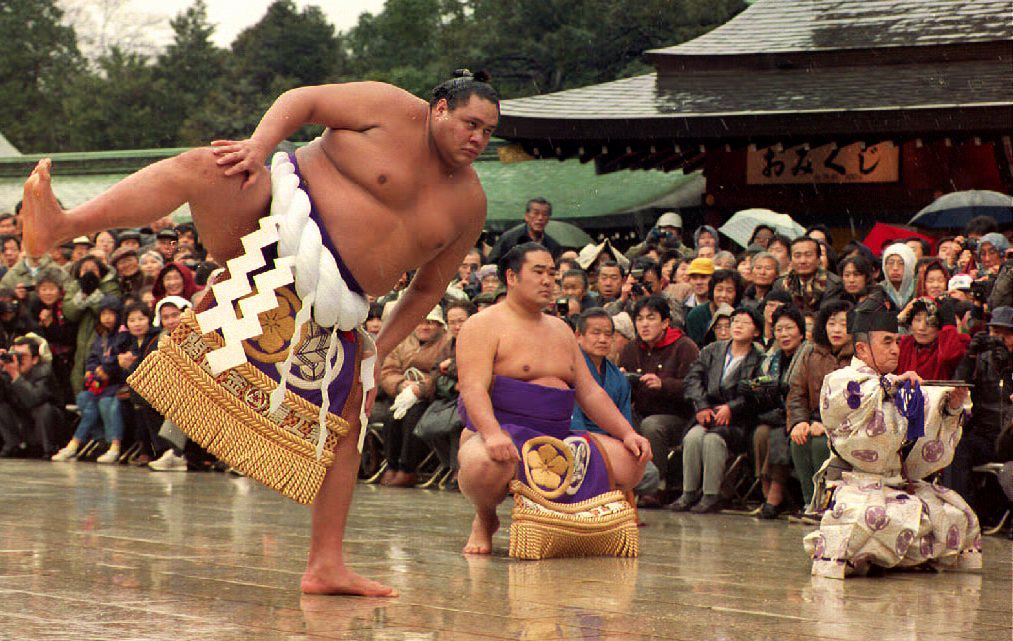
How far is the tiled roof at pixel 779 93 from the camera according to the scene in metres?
10.9

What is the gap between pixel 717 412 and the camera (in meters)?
6.76

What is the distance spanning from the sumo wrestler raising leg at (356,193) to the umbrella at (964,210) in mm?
6635

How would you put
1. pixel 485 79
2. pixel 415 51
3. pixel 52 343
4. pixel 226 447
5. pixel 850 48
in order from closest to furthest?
pixel 226 447 → pixel 485 79 → pixel 52 343 → pixel 850 48 → pixel 415 51

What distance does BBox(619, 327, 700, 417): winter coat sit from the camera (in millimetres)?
7078

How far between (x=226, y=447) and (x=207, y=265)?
5.12 metres

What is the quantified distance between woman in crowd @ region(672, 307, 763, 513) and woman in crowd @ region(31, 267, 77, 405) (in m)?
4.30

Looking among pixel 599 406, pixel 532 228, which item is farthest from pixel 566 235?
pixel 599 406

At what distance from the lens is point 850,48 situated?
471 inches

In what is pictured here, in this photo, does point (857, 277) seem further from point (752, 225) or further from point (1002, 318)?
point (752, 225)

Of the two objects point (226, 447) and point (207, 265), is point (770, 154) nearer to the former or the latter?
point (207, 265)

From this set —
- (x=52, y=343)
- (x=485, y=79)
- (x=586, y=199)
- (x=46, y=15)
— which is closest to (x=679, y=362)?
(x=485, y=79)

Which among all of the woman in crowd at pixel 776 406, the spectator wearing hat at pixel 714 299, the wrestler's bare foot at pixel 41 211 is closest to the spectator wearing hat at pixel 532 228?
the spectator wearing hat at pixel 714 299

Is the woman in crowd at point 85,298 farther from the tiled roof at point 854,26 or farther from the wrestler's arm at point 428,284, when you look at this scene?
the tiled roof at point 854,26

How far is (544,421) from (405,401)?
2.68 meters
